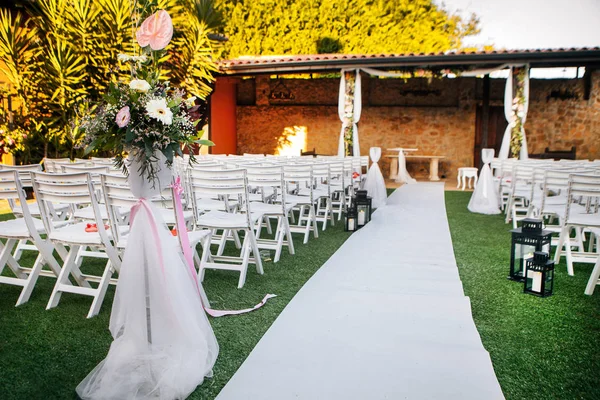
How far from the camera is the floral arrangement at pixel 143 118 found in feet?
6.88

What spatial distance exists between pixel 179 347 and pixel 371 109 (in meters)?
12.3

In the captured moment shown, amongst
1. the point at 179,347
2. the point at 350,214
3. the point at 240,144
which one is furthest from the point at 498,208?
the point at 240,144

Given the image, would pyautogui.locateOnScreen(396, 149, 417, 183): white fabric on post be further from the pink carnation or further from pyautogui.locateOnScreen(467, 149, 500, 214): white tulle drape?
the pink carnation

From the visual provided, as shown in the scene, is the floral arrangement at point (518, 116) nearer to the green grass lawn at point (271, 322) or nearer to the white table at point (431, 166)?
the white table at point (431, 166)

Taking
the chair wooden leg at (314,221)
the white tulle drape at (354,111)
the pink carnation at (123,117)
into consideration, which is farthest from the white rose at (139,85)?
the white tulle drape at (354,111)

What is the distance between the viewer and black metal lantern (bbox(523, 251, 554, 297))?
3.35 meters

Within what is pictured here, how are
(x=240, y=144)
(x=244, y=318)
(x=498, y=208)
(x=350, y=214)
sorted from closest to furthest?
(x=244, y=318) → (x=350, y=214) → (x=498, y=208) → (x=240, y=144)

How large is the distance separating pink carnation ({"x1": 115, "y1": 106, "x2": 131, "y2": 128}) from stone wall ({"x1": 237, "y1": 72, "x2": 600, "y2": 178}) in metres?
12.0

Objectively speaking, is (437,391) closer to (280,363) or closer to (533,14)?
(280,363)

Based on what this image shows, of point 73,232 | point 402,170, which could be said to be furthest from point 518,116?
point 73,232

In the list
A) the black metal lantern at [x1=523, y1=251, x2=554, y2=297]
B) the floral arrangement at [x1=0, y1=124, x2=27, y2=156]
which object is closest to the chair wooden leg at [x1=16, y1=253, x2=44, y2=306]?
the black metal lantern at [x1=523, y1=251, x2=554, y2=297]

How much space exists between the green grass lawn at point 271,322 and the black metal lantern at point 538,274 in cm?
8

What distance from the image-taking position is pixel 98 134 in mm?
2182

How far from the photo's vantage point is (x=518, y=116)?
1011 centimetres
